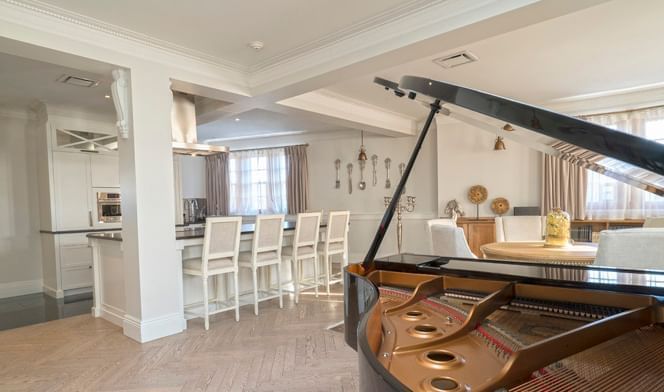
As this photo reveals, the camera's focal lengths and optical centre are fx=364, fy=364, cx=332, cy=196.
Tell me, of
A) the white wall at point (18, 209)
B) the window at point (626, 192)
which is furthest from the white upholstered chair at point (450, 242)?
the white wall at point (18, 209)

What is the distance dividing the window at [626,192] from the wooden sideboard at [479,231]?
124 centimetres

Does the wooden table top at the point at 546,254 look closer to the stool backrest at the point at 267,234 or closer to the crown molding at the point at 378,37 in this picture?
the crown molding at the point at 378,37

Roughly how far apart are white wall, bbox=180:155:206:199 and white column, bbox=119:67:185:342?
18.4 feet

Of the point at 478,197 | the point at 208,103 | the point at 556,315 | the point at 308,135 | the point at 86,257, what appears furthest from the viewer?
the point at 308,135

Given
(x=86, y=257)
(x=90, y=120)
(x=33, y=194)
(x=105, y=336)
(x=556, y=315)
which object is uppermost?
(x=90, y=120)

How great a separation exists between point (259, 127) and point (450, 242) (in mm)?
4813

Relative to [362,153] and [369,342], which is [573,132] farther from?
[362,153]

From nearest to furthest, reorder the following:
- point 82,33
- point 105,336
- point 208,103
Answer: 1. point 82,33
2. point 105,336
3. point 208,103

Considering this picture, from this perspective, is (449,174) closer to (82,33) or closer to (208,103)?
(208,103)

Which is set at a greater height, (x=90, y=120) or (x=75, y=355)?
(x=90, y=120)

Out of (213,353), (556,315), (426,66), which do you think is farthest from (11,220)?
(556,315)

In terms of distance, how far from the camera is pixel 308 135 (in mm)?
7688

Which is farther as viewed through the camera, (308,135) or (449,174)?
(308,135)

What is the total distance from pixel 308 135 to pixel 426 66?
411 centimetres
